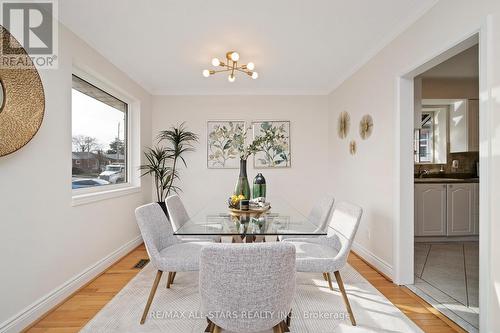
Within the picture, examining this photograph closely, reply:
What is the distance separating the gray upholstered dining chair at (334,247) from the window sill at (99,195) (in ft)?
7.02

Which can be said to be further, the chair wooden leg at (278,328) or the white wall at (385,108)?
the white wall at (385,108)

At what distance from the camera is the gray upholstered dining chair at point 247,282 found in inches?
47.1

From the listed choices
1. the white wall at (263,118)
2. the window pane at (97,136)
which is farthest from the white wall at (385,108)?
the window pane at (97,136)

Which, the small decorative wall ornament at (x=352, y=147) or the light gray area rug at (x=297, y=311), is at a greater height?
the small decorative wall ornament at (x=352, y=147)

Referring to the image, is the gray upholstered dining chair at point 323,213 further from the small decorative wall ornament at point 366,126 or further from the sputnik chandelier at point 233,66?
the sputnik chandelier at point 233,66

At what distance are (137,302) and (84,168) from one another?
1586mm

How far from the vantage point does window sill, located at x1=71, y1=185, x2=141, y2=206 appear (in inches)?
99.9

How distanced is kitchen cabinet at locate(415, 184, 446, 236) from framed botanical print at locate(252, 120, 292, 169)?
6.69ft

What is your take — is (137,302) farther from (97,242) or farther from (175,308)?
(97,242)

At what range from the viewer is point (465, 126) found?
3.94 metres

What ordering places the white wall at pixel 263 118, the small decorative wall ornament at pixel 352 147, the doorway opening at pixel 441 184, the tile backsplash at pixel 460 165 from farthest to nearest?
the white wall at pixel 263 118 → the tile backsplash at pixel 460 165 → the small decorative wall ornament at pixel 352 147 → the doorway opening at pixel 441 184

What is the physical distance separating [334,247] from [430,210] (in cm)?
240

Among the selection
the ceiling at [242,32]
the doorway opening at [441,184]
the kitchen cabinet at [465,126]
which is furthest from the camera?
the kitchen cabinet at [465,126]

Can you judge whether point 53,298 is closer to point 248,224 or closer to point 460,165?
point 248,224
